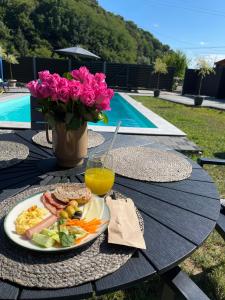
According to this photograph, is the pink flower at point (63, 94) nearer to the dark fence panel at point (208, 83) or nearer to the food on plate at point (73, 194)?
the food on plate at point (73, 194)

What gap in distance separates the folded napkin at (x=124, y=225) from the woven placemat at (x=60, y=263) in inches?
1.0

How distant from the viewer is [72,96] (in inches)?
54.6

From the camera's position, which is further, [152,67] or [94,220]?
[152,67]

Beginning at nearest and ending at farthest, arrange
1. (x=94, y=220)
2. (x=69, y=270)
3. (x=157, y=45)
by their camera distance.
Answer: (x=69, y=270)
(x=94, y=220)
(x=157, y=45)

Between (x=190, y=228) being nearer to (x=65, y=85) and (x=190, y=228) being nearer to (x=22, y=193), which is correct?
(x=22, y=193)

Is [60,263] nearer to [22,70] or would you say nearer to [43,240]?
[43,240]

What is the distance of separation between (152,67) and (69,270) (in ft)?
60.5

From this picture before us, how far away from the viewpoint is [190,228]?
1101mm

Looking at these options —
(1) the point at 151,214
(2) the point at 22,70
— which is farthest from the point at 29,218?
(2) the point at 22,70

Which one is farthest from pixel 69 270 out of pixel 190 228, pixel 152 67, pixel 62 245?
pixel 152 67

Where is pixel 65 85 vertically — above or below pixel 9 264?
above

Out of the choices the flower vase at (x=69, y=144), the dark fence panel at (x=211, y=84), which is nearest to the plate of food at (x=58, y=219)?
the flower vase at (x=69, y=144)

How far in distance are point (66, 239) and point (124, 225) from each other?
0.24 meters

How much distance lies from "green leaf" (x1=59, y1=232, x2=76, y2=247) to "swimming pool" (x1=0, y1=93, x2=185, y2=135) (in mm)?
4391
